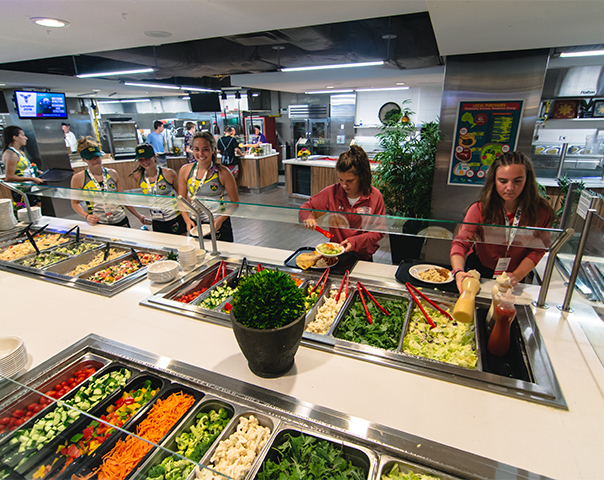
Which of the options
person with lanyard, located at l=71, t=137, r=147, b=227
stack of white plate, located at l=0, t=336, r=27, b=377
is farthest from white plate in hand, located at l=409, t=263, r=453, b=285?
person with lanyard, located at l=71, t=137, r=147, b=227

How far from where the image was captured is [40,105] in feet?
26.2

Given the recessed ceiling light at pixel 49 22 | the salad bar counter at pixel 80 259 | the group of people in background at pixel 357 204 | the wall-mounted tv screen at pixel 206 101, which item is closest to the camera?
the group of people in background at pixel 357 204

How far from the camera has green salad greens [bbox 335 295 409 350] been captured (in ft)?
4.81

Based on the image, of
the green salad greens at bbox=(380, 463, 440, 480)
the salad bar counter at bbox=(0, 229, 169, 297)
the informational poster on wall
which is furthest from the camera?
the informational poster on wall

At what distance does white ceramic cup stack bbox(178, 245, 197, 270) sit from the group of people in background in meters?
0.30

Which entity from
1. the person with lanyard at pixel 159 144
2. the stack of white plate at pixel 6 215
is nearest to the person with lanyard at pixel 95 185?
the stack of white plate at pixel 6 215

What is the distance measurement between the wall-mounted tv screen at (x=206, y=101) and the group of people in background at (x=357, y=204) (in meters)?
9.18

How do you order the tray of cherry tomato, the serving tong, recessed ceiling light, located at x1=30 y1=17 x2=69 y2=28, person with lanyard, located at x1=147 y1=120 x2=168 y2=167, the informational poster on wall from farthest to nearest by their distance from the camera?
1. person with lanyard, located at x1=147 y1=120 x2=168 y2=167
2. the informational poster on wall
3. recessed ceiling light, located at x1=30 y1=17 x2=69 y2=28
4. the serving tong
5. the tray of cherry tomato

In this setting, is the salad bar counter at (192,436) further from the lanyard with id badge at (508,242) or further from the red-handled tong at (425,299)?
the lanyard with id badge at (508,242)

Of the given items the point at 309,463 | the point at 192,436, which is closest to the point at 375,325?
the point at 309,463

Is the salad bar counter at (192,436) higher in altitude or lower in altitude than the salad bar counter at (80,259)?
lower

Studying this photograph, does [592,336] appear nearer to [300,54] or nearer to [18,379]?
[18,379]

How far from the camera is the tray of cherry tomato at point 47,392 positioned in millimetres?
1102

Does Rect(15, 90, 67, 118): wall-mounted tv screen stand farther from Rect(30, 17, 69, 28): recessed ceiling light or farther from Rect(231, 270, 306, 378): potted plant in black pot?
Rect(231, 270, 306, 378): potted plant in black pot
